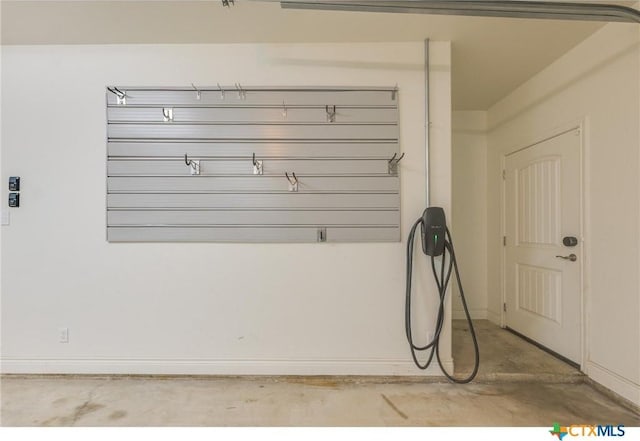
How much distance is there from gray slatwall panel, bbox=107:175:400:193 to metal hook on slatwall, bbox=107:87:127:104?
0.58 m

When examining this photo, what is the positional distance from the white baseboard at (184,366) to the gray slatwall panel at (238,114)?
1804mm

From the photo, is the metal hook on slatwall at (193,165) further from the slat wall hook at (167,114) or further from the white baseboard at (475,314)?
the white baseboard at (475,314)

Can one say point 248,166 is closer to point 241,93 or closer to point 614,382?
point 241,93

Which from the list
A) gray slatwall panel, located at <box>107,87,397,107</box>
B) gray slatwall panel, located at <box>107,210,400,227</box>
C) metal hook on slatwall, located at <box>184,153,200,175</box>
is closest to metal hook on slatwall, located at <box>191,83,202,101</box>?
gray slatwall panel, located at <box>107,87,397,107</box>

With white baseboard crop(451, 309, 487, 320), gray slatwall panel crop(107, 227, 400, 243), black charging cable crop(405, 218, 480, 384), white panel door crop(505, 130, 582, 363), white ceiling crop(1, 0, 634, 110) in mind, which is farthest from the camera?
white baseboard crop(451, 309, 487, 320)

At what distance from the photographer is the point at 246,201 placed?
7.38 ft

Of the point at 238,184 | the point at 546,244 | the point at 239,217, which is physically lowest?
the point at 546,244

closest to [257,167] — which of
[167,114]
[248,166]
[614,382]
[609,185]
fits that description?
[248,166]

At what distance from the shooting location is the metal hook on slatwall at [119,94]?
2213 mm

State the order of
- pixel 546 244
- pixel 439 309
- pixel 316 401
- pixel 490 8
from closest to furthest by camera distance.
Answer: pixel 490 8, pixel 316 401, pixel 439 309, pixel 546 244

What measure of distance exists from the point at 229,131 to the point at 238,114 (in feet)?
0.48

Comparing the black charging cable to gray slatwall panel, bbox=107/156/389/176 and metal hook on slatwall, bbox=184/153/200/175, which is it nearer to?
gray slatwall panel, bbox=107/156/389/176

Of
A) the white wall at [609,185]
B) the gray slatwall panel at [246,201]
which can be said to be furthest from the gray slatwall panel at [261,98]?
the white wall at [609,185]

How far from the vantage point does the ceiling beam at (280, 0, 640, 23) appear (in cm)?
163
